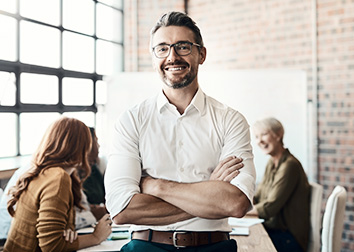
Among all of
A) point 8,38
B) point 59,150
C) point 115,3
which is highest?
point 115,3

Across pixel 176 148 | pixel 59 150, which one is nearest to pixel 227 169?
pixel 176 148

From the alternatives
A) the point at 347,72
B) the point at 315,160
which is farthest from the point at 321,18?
the point at 315,160

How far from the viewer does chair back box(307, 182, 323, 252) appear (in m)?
3.01

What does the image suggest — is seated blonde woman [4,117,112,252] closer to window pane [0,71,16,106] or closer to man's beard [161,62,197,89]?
man's beard [161,62,197,89]

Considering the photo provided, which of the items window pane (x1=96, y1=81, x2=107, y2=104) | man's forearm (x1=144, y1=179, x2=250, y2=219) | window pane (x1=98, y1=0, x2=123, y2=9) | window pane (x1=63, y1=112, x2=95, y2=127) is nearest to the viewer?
man's forearm (x1=144, y1=179, x2=250, y2=219)

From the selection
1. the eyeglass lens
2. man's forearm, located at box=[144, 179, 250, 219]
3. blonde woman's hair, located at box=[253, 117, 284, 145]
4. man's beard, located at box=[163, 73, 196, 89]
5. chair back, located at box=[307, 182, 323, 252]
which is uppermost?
the eyeglass lens

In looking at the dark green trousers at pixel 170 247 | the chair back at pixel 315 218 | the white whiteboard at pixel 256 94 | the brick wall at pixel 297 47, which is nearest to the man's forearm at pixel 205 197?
the dark green trousers at pixel 170 247

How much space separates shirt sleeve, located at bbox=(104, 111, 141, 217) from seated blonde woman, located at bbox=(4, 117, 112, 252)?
1.63ft

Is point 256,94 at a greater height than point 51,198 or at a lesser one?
greater

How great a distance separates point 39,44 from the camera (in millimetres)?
4270

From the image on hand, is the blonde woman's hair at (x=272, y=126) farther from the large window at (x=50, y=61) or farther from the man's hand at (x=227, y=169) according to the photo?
the large window at (x=50, y=61)

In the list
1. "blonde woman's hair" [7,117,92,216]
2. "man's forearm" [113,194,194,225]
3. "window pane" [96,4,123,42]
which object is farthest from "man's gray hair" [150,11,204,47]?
"window pane" [96,4,123,42]

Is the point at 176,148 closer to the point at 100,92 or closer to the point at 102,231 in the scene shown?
the point at 102,231

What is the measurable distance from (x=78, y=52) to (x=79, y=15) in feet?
1.42
